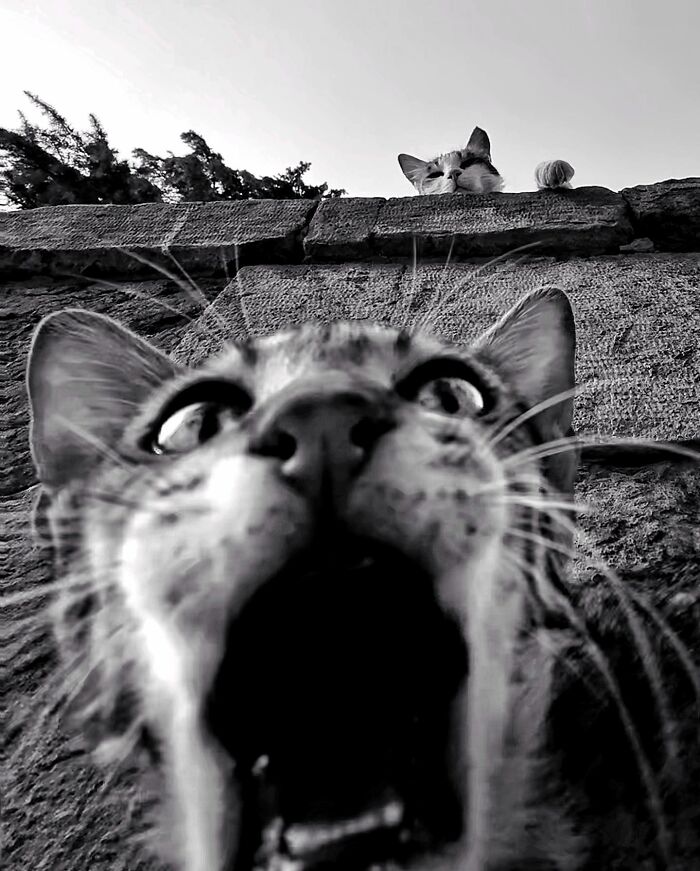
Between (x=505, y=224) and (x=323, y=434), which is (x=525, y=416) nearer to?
(x=323, y=434)

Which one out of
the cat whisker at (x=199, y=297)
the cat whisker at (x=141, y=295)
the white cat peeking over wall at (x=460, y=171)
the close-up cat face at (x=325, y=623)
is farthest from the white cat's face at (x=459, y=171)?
the close-up cat face at (x=325, y=623)

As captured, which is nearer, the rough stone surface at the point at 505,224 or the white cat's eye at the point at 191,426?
the white cat's eye at the point at 191,426

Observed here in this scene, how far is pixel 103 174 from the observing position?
2.68m

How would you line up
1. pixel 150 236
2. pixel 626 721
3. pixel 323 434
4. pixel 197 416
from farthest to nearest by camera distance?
pixel 150 236 → pixel 197 416 → pixel 626 721 → pixel 323 434

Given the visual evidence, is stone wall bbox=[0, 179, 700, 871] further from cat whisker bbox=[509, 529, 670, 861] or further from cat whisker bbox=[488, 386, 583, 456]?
cat whisker bbox=[488, 386, 583, 456]

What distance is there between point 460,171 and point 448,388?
2.68 meters

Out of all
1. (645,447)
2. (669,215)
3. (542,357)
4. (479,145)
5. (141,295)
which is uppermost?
(479,145)

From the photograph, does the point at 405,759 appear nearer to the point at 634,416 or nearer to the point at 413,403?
the point at 413,403

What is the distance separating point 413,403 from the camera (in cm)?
90

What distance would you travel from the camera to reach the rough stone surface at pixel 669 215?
204 cm

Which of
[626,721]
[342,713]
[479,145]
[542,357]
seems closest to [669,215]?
[542,357]

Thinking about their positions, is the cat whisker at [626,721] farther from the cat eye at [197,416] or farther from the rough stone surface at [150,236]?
the rough stone surface at [150,236]

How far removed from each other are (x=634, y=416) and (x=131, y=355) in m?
0.95

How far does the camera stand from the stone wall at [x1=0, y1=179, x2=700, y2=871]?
942 mm
